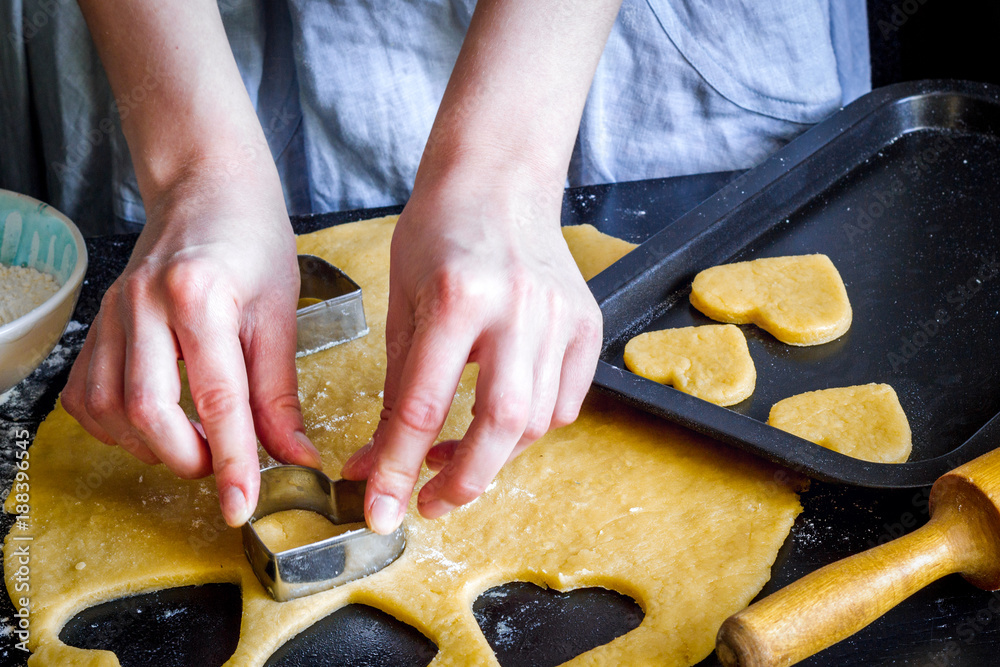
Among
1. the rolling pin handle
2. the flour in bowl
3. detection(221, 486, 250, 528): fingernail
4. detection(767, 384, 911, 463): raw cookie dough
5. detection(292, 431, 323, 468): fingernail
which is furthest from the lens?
the flour in bowl

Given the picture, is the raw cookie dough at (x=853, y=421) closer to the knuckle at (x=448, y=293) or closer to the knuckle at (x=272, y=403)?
the knuckle at (x=448, y=293)

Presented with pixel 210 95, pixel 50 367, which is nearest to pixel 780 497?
pixel 210 95

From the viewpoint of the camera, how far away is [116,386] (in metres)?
0.94

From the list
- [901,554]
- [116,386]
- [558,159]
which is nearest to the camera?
[901,554]

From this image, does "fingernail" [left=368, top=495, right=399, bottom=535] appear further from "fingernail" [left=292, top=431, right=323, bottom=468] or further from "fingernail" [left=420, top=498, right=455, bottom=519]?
"fingernail" [left=292, top=431, right=323, bottom=468]

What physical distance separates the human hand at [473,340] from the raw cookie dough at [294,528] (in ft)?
0.37

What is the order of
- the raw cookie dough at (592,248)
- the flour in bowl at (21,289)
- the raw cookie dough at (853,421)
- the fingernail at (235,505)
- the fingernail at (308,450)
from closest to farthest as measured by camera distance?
the fingernail at (235,505), the fingernail at (308,450), the raw cookie dough at (853,421), the flour in bowl at (21,289), the raw cookie dough at (592,248)

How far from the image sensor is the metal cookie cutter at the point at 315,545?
2.93 feet

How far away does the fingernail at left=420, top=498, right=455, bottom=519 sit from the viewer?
0.89 m

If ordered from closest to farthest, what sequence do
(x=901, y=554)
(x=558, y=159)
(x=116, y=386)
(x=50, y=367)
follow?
(x=901, y=554), (x=116, y=386), (x=558, y=159), (x=50, y=367)

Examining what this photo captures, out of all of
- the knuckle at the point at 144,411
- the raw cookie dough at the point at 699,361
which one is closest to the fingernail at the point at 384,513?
the knuckle at the point at 144,411

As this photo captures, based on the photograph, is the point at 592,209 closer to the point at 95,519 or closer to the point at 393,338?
the point at 393,338

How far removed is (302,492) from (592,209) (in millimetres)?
842

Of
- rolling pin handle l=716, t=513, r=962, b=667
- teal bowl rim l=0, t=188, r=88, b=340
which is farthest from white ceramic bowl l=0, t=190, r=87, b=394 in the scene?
rolling pin handle l=716, t=513, r=962, b=667
